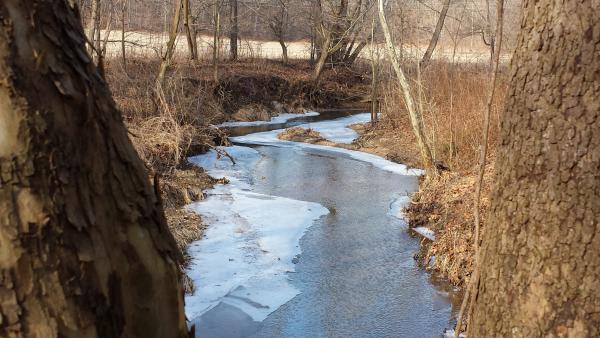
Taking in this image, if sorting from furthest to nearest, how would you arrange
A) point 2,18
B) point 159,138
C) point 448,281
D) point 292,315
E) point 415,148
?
point 415,148, point 159,138, point 448,281, point 292,315, point 2,18

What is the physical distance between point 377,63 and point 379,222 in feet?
35.5

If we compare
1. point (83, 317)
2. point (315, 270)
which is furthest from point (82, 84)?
point (315, 270)

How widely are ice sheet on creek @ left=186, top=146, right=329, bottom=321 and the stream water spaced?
0.04 feet

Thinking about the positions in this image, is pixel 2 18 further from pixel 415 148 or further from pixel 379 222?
pixel 415 148

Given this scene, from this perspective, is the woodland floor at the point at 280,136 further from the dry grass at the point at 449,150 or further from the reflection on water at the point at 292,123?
the reflection on water at the point at 292,123

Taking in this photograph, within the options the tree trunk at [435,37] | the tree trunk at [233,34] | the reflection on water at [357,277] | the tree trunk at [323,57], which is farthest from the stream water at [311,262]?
the tree trunk at [233,34]

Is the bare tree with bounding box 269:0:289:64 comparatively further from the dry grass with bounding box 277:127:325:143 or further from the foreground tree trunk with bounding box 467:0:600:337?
the foreground tree trunk with bounding box 467:0:600:337

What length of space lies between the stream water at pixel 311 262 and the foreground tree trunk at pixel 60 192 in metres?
4.58

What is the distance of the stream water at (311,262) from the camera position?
Result: 19.7 feet

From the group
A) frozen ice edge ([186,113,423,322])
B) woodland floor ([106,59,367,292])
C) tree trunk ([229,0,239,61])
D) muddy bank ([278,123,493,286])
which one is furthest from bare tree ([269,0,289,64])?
frozen ice edge ([186,113,423,322])

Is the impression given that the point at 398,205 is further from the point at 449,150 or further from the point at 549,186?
the point at 549,186

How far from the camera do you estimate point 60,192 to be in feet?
4.06

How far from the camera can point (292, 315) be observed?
612cm

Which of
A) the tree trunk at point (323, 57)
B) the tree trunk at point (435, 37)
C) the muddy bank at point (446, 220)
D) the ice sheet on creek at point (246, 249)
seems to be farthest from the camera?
the tree trunk at point (323, 57)
